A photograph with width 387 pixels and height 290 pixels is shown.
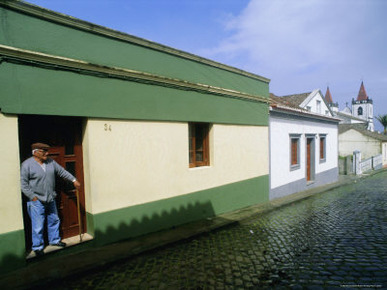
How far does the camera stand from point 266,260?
4633 mm

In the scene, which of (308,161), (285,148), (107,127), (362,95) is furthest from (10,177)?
(362,95)

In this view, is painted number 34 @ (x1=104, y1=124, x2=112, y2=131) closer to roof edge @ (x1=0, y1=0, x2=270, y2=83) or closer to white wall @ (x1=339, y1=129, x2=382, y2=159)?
roof edge @ (x1=0, y1=0, x2=270, y2=83)

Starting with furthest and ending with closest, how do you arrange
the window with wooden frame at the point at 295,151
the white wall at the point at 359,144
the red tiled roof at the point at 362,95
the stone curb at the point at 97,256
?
the red tiled roof at the point at 362,95
the white wall at the point at 359,144
the window with wooden frame at the point at 295,151
the stone curb at the point at 97,256

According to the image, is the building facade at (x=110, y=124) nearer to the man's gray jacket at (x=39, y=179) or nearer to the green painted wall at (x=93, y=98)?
the green painted wall at (x=93, y=98)

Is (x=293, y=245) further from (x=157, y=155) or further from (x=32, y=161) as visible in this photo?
(x=32, y=161)

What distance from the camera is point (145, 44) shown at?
5695 millimetres

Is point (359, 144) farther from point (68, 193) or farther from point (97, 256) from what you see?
point (68, 193)

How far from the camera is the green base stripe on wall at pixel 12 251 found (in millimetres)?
3873

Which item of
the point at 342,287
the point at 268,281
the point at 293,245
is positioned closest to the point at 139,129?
the point at 268,281

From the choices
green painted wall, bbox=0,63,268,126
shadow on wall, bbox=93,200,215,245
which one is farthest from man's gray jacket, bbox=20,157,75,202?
shadow on wall, bbox=93,200,215,245

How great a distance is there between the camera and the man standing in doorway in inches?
163

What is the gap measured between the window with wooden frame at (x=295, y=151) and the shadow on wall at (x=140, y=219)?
6280 millimetres

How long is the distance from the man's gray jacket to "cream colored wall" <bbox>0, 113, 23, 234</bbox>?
103 millimetres

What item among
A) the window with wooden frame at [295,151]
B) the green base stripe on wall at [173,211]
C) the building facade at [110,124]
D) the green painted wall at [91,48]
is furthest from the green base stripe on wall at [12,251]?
the window with wooden frame at [295,151]
